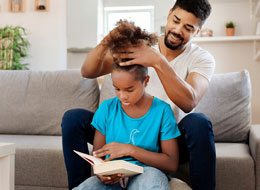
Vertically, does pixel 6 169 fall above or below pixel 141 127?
below

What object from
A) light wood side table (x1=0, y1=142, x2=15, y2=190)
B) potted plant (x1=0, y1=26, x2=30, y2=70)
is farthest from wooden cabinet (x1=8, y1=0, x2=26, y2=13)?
light wood side table (x1=0, y1=142, x2=15, y2=190)

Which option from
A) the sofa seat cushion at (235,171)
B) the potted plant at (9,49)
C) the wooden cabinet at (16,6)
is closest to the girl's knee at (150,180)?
the sofa seat cushion at (235,171)

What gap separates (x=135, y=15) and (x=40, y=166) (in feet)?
8.11

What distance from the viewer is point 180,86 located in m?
1.16

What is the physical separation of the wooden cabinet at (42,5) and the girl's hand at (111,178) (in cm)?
333

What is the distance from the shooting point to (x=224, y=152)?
1592mm

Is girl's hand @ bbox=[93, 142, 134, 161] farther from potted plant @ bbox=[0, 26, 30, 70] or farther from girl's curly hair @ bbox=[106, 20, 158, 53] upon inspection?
potted plant @ bbox=[0, 26, 30, 70]

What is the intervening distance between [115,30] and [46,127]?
119cm

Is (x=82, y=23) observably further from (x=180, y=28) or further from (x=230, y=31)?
(x=180, y=28)

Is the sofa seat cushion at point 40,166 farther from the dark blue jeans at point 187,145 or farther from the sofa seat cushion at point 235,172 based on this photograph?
the sofa seat cushion at point 235,172

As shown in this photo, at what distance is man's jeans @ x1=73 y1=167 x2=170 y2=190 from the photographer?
0.99 metres

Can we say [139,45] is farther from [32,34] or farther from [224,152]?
[32,34]

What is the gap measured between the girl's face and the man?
4 centimetres

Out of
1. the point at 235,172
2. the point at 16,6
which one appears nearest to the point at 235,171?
the point at 235,172
